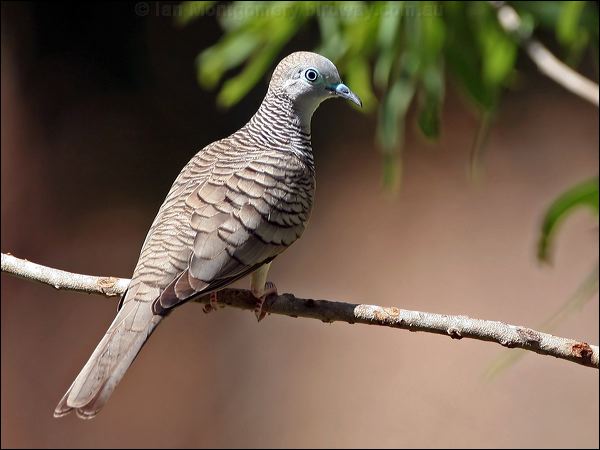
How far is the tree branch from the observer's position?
2.18 m

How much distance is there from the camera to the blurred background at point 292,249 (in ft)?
18.4

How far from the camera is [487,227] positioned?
6.15 m

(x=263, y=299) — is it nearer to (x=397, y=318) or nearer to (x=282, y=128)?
(x=397, y=318)

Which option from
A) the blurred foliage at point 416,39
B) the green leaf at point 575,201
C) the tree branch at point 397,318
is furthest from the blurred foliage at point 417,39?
the tree branch at point 397,318

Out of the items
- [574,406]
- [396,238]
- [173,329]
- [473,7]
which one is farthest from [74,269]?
[473,7]

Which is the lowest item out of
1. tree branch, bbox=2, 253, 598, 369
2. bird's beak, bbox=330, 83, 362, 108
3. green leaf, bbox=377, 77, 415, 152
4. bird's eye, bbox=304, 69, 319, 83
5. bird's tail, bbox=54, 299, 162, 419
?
bird's tail, bbox=54, 299, 162, 419

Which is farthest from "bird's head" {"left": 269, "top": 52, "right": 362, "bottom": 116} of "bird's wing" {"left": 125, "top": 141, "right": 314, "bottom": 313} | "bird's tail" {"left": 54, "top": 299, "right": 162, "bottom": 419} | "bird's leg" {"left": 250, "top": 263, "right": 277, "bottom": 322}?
"bird's tail" {"left": 54, "top": 299, "right": 162, "bottom": 419}

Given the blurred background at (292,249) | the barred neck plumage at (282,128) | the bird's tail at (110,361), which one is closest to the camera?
the bird's tail at (110,361)

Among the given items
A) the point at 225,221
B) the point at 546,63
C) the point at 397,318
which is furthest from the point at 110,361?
the point at 546,63

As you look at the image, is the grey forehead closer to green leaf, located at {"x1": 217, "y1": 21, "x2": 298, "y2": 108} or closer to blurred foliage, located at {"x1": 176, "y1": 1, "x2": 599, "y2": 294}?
blurred foliage, located at {"x1": 176, "y1": 1, "x2": 599, "y2": 294}

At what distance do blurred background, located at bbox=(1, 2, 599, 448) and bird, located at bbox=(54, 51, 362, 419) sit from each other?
103 inches

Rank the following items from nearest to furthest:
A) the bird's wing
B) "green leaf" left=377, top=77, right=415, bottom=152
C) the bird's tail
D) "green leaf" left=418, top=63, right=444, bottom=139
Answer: the bird's tail < the bird's wing < "green leaf" left=418, top=63, right=444, bottom=139 < "green leaf" left=377, top=77, right=415, bottom=152

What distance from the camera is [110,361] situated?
215 cm

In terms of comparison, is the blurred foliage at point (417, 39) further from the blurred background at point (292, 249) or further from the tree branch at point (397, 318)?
the blurred background at point (292, 249)
